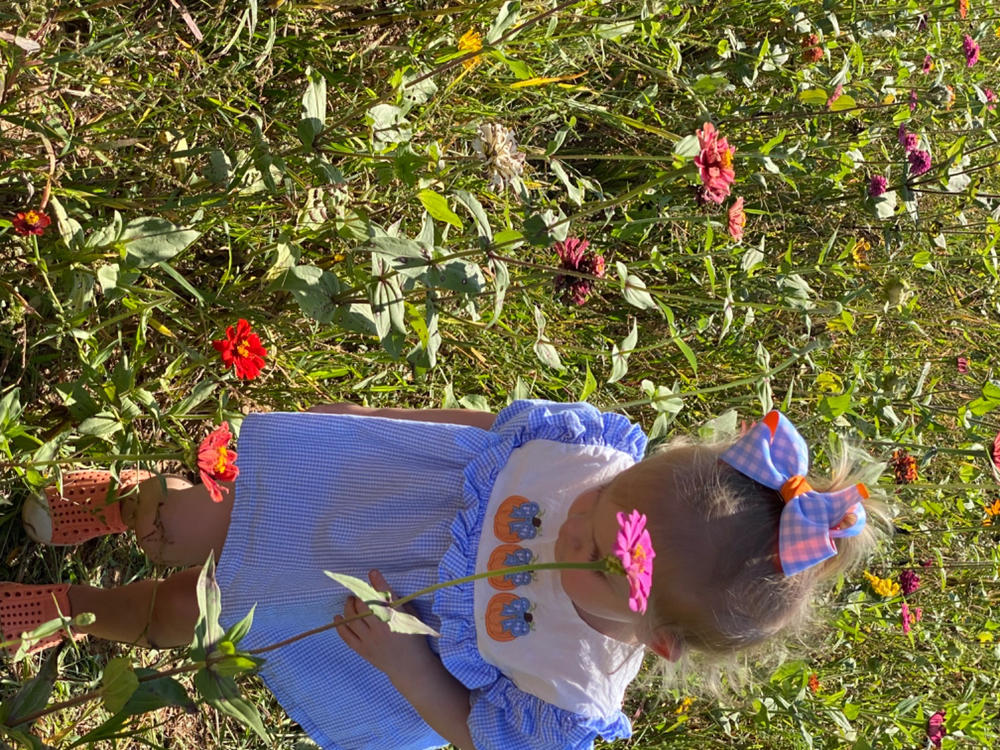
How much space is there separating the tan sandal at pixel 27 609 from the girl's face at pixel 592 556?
0.96 meters

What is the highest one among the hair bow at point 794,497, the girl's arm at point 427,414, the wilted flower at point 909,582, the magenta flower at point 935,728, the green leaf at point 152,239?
the green leaf at point 152,239

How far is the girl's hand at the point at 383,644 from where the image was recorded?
1.49 metres

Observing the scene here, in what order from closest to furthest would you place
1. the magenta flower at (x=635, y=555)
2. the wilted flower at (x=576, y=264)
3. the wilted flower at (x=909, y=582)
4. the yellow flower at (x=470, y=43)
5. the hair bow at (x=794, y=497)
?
1. the magenta flower at (x=635, y=555)
2. the hair bow at (x=794, y=497)
3. the wilted flower at (x=576, y=264)
4. the yellow flower at (x=470, y=43)
5. the wilted flower at (x=909, y=582)

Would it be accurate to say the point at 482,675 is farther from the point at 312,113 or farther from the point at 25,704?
the point at 312,113

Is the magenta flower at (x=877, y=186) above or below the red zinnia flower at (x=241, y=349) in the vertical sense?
below

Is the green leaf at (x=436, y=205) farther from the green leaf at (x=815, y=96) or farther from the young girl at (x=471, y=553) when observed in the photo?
the green leaf at (x=815, y=96)

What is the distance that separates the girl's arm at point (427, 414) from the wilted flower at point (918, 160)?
4.19 ft

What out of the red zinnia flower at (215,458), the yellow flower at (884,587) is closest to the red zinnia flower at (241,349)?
the red zinnia flower at (215,458)

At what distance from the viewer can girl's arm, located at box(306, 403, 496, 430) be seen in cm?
182

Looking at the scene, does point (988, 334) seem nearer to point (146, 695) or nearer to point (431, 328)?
point (431, 328)

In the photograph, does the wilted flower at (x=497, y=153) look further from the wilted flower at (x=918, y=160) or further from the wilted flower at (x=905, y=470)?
the wilted flower at (x=905, y=470)

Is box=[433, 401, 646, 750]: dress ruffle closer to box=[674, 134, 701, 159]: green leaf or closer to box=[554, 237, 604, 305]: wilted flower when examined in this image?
box=[554, 237, 604, 305]: wilted flower

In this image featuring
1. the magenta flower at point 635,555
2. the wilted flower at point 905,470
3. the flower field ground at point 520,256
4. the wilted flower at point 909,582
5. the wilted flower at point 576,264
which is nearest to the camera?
the magenta flower at point 635,555

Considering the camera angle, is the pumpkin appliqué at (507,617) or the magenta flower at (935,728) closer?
the pumpkin appliqué at (507,617)
